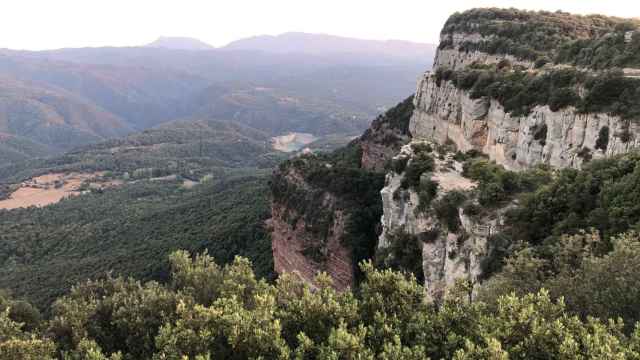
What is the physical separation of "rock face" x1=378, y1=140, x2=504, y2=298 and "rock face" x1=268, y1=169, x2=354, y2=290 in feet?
23.3

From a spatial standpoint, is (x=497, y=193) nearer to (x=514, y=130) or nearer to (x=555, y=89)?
(x=555, y=89)

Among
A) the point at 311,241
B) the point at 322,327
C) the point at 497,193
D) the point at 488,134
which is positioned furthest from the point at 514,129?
the point at 322,327

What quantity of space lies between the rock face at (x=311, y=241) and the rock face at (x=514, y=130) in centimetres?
1147

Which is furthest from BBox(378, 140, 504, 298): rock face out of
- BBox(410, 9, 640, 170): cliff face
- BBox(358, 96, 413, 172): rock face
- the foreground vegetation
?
BBox(358, 96, 413, 172): rock face

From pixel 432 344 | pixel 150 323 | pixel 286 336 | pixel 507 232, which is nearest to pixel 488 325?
pixel 432 344

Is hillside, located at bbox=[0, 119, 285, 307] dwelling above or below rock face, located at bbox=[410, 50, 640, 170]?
below

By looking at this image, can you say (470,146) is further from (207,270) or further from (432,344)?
(432,344)

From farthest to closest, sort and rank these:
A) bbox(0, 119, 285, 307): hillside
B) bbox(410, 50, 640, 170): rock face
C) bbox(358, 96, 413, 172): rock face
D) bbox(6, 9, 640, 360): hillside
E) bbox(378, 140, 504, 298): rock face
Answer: bbox(0, 119, 285, 307): hillside < bbox(358, 96, 413, 172): rock face < bbox(410, 50, 640, 170): rock face < bbox(378, 140, 504, 298): rock face < bbox(6, 9, 640, 360): hillside

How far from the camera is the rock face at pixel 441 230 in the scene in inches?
890

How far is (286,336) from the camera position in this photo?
16047mm

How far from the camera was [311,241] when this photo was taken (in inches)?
1610

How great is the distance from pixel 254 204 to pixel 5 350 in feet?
193

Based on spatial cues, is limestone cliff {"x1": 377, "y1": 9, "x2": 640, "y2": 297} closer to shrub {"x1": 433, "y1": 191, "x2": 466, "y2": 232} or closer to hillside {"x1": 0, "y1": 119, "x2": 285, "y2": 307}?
shrub {"x1": 433, "y1": 191, "x2": 466, "y2": 232}

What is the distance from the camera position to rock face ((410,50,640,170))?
91.5ft
